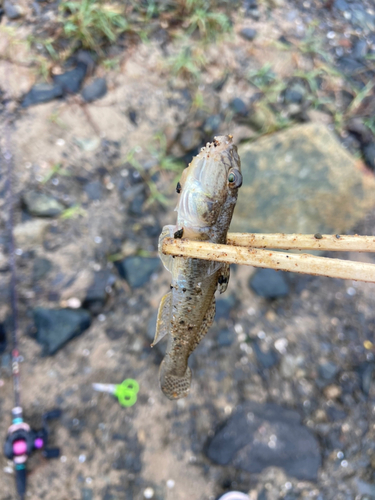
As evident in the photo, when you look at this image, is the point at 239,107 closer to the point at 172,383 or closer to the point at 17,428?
the point at 172,383

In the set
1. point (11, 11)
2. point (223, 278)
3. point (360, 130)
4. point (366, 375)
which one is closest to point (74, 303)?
point (223, 278)

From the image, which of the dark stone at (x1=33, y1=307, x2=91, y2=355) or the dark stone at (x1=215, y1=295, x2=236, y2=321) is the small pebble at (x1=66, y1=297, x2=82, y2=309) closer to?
the dark stone at (x1=33, y1=307, x2=91, y2=355)

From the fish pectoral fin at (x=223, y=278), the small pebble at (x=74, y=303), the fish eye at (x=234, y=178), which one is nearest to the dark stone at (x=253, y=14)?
the fish eye at (x=234, y=178)

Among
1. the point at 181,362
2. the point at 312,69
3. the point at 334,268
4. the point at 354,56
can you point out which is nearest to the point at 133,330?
the point at 181,362

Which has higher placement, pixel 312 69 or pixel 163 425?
pixel 312 69

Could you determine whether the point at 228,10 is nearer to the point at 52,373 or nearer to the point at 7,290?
the point at 7,290
